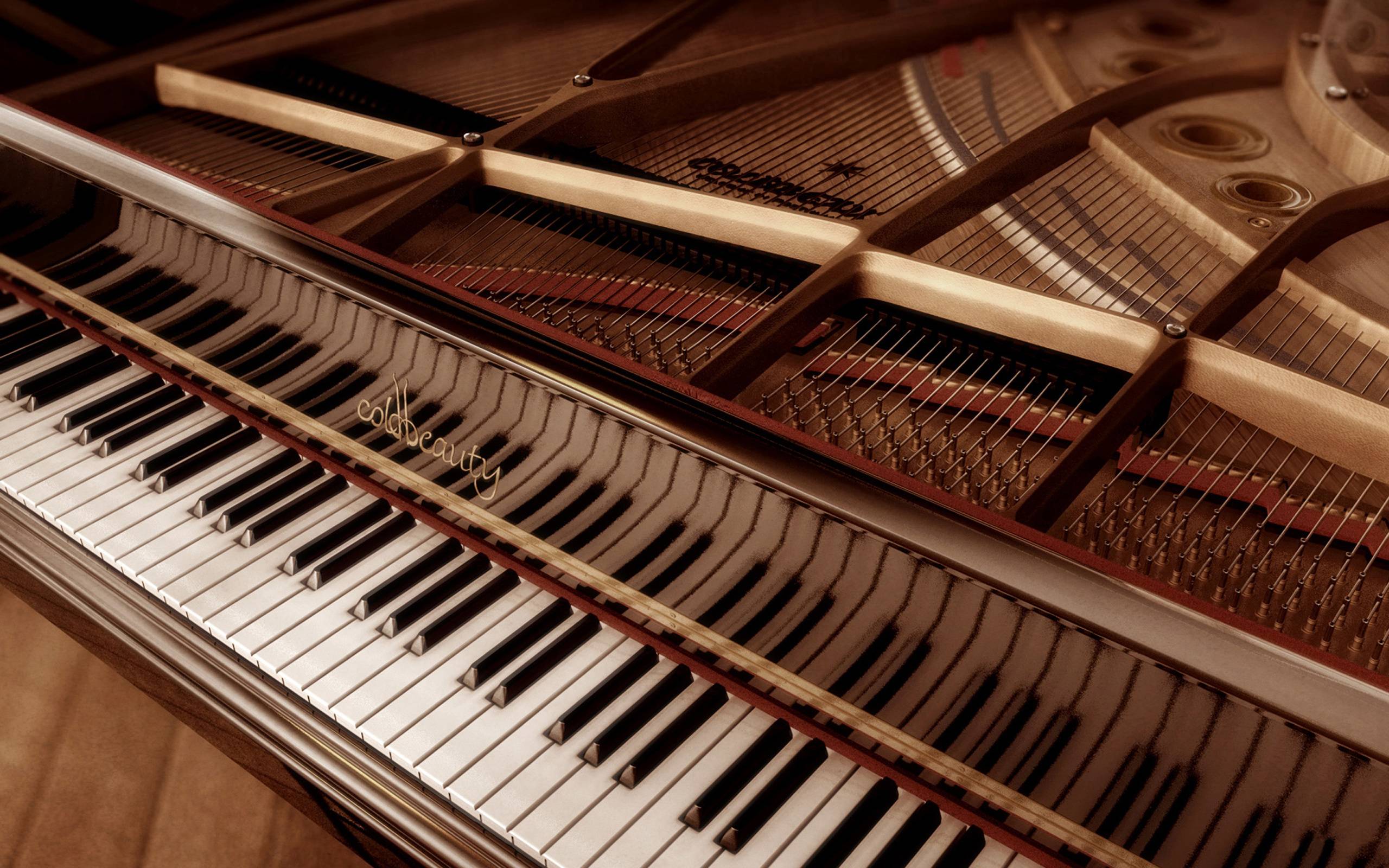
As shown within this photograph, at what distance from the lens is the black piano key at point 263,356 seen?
223 centimetres

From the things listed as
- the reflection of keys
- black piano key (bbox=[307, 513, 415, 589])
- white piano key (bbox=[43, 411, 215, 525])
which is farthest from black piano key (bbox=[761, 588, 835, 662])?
white piano key (bbox=[43, 411, 215, 525])

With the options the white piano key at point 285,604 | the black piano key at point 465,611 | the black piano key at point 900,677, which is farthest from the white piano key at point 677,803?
the white piano key at point 285,604

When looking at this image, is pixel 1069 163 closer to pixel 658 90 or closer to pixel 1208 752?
pixel 658 90

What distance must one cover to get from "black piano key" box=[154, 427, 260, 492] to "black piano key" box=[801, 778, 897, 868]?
59.4 inches

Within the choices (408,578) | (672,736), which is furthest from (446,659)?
(672,736)

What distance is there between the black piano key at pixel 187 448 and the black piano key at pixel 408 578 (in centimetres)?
61

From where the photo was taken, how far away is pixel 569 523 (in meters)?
1.94

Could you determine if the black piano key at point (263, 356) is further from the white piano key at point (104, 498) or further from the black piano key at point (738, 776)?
the black piano key at point (738, 776)

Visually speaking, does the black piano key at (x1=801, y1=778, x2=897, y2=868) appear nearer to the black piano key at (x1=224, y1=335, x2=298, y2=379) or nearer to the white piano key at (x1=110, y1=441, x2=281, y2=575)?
the white piano key at (x1=110, y1=441, x2=281, y2=575)

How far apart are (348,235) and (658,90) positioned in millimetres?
896

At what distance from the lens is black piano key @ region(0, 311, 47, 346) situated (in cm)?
267

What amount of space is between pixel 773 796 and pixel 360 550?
37.3 inches

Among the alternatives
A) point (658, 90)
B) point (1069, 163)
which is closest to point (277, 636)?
point (658, 90)

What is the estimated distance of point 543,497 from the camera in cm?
196
